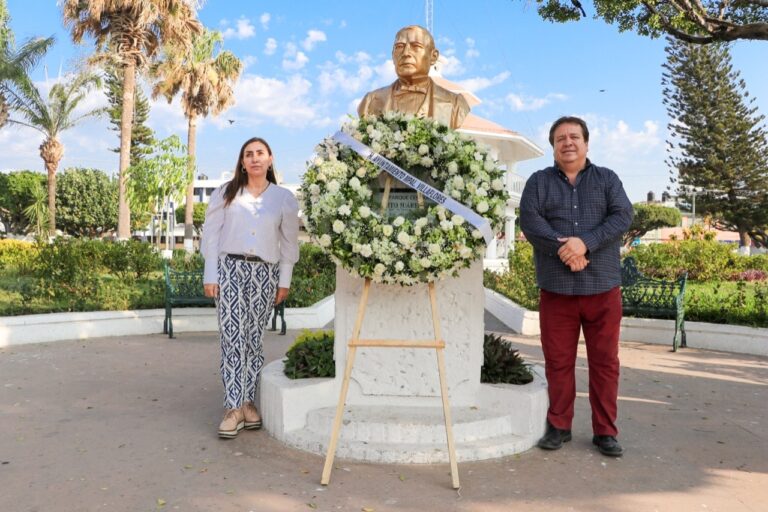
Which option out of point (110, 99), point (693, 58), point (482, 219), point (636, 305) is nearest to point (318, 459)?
point (482, 219)

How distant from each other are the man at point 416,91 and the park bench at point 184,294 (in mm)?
4532

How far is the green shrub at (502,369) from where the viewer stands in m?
4.29

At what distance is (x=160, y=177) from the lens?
816 inches

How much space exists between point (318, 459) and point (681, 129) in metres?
37.5

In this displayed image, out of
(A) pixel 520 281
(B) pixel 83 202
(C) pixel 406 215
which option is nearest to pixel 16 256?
(A) pixel 520 281

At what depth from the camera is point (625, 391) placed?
5594 millimetres

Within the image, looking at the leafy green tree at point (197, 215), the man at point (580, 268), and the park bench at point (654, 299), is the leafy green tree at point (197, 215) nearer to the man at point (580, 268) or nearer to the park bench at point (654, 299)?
the park bench at point (654, 299)

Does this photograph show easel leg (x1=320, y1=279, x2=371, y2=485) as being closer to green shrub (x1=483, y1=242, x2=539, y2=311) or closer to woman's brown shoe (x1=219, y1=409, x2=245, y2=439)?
woman's brown shoe (x1=219, y1=409, x2=245, y2=439)

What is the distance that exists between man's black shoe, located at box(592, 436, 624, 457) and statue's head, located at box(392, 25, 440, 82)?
270 centimetres

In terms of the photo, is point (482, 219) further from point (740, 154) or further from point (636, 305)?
point (740, 154)

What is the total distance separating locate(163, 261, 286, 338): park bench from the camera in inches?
326

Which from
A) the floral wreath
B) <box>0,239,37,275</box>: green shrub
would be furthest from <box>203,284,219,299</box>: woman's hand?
<box>0,239,37,275</box>: green shrub

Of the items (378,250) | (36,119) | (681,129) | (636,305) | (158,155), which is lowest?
(636,305)

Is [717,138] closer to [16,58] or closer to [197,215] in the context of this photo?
[16,58]
